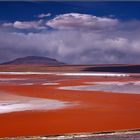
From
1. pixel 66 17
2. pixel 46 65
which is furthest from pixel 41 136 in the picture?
pixel 46 65

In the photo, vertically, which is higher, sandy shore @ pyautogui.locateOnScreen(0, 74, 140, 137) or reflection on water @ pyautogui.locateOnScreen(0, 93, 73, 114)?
reflection on water @ pyautogui.locateOnScreen(0, 93, 73, 114)

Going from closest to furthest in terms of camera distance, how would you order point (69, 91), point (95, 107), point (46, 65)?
point (95, 107) → point (69, 91) → point (46, 65)

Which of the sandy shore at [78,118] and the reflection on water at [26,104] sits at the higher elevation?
the reflection on water at [26,104]

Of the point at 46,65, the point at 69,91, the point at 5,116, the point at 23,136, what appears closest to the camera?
the point at 23,136

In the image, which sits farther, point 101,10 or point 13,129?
point 101,10

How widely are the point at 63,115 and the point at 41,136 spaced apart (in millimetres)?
1397

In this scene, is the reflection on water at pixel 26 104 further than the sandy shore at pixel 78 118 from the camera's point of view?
Yes

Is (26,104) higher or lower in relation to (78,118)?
higher

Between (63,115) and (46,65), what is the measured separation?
1789 cm

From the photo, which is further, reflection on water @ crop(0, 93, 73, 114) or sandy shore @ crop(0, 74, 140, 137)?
reflection on water @ crop(0, 93, 73, 114)

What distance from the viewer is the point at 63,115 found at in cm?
877

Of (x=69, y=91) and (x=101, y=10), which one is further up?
(x=101, y=10)

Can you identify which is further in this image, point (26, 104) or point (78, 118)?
point (26, 104)

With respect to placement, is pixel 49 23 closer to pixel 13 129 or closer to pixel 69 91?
pixel 69 91
